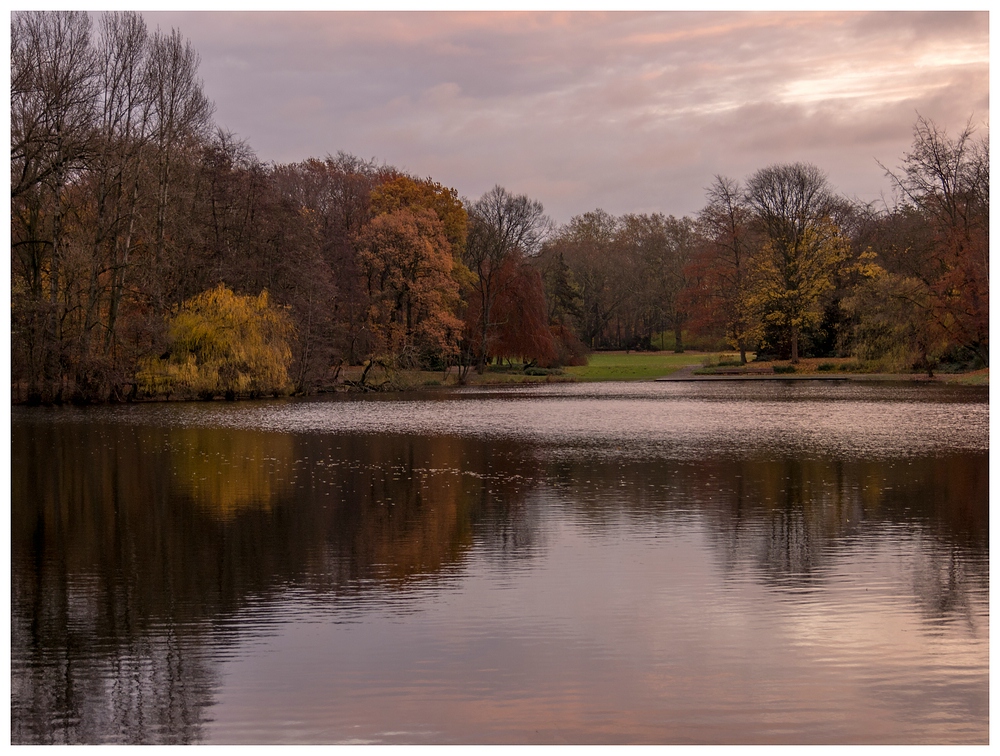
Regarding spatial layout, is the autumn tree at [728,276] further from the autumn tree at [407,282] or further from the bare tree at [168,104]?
the bare tree at [168,104]

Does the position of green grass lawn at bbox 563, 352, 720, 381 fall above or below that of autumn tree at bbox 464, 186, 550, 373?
below

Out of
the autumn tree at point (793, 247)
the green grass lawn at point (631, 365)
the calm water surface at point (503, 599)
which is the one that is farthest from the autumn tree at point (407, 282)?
the calm water surface at point (503, 599)

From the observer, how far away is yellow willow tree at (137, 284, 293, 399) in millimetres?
36625

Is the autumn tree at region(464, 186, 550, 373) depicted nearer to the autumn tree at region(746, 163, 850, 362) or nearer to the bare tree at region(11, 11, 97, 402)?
the autumn tree at region(746, 163, 850, 362)

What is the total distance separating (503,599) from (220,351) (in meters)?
31.1

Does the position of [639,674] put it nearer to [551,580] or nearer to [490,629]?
[490,629]

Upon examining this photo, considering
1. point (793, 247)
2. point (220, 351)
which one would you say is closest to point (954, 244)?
point (793, 247)

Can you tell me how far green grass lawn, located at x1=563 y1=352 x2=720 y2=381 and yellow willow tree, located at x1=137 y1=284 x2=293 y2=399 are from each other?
22.3m

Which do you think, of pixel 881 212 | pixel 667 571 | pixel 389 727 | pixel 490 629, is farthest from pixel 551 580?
pixel 881 212

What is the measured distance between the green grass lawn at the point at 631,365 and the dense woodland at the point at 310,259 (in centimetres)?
242

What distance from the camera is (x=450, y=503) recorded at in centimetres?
1328

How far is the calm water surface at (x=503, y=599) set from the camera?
5711 mm

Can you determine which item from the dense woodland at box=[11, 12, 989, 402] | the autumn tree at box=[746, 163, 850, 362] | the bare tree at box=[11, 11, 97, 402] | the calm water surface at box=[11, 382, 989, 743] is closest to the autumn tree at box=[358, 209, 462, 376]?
the dense woodland at box=[11, 12, 989, 402]

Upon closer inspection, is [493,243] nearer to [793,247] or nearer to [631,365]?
[631,365]
